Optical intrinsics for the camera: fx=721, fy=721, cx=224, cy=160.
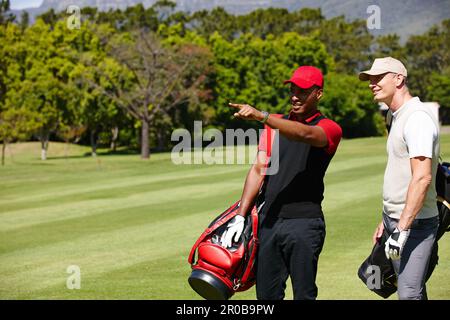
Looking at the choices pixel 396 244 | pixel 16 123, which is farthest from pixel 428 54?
pixel 396 244

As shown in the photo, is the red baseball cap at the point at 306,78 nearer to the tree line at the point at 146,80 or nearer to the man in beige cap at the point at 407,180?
the man in beige cap at the point at 407,180

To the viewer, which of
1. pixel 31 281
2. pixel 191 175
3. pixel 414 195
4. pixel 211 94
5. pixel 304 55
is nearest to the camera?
pixel 414 195

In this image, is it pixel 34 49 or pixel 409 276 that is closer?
pixel 409 276

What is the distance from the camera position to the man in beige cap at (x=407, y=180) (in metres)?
5.42

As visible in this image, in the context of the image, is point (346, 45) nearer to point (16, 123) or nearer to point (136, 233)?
point (16, 123)

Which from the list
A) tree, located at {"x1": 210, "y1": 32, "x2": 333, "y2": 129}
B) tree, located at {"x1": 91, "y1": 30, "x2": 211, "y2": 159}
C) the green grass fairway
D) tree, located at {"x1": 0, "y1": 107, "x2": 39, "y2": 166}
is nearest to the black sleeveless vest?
the green grass fairway

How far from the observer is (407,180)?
571 cm

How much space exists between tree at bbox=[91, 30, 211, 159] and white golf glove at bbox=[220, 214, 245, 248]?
43.3 meters

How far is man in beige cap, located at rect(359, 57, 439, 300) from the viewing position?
17.8 feet

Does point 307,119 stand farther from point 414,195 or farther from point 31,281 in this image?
point 31,281

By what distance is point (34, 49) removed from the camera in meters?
58.7

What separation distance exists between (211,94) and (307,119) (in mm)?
64348

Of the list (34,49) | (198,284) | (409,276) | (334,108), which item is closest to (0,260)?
(198,284)

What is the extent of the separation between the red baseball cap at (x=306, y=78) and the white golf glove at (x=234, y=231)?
1169 mm
